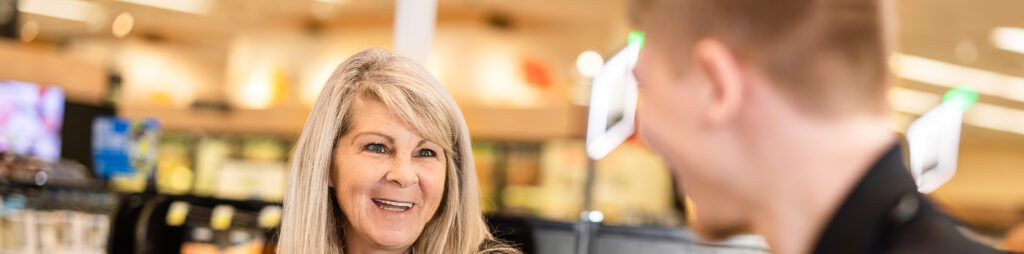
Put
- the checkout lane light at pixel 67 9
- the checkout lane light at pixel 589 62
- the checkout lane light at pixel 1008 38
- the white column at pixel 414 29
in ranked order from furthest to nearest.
→ the checkout lane light at pixel 67 9 < the checkout lane light at pixel 589 62 < the checkout lane light at pixel 1008 38 < the white column at pixel 414 29

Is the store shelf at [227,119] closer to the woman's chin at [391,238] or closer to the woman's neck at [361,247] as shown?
the woman's neck at [361,247]

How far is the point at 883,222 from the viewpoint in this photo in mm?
529

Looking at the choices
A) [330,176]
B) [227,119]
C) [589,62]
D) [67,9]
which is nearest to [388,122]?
[330,176]

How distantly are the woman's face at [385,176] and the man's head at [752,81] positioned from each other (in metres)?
1.01

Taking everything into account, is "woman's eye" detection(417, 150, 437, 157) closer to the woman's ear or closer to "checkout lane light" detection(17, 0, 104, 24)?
the woman's ear

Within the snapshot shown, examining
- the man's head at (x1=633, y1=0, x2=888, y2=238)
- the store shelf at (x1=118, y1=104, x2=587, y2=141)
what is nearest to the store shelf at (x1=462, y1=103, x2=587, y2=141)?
the store shelf at (x1=118, y1=104, x2=587, y2=141)

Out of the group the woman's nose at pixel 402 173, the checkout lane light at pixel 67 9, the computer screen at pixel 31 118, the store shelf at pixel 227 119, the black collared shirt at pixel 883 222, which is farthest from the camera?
the checkout lane light at pixel 67 9

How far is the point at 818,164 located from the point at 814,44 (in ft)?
0.23

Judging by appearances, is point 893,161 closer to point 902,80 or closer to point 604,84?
point 604,84

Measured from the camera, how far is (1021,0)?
791cm

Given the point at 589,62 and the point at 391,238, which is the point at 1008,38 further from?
the point at 391,238

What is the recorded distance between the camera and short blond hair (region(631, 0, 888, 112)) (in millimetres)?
536

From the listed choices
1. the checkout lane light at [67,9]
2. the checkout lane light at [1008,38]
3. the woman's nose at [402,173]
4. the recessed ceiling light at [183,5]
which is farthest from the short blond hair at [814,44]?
the checkout lane light at [67,9]

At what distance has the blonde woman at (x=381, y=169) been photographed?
1551mm
